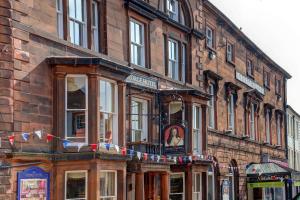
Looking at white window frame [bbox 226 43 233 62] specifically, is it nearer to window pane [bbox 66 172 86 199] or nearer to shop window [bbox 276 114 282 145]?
shop window [bbox 276 114 282 145]

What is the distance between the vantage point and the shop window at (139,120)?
81.6 ft

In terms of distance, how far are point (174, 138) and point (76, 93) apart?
6225 millimetres

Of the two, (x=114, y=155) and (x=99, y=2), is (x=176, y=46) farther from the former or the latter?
(x=114, y=155)

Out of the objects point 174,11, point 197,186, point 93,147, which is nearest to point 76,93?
point 93,147

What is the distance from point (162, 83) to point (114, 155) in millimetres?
7020

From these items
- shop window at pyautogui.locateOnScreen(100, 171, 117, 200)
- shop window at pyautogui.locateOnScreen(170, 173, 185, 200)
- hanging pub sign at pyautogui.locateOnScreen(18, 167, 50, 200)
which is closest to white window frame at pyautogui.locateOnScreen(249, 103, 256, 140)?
shop window at pyautogui.locateOnScreen(170, 173, 185, 200)

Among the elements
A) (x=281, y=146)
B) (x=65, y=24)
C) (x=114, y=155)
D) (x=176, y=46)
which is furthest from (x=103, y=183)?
(x=281, y=146)

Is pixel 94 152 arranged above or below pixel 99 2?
below

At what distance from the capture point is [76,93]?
20.1 meters

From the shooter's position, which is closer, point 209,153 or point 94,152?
point 94,152

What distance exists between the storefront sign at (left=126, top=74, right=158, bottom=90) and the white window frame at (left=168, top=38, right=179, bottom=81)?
2349mm

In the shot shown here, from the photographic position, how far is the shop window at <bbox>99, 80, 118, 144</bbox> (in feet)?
68.2

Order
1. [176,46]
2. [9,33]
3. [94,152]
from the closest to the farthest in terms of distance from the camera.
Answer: [9,33] → [94,152] → [176,46]

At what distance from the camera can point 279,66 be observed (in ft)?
168
